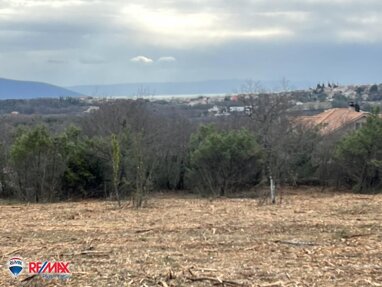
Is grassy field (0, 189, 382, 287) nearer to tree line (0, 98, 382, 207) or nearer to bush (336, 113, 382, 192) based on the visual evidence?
tree line (0, 98, 382, 207)


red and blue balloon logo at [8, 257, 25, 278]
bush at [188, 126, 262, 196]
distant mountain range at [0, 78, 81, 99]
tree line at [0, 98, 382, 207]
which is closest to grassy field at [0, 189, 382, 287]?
red and blue balloon logo at [8, 257, 25, 278]

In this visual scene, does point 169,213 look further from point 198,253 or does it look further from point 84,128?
point 84,128

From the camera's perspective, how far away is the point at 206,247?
24.2ft

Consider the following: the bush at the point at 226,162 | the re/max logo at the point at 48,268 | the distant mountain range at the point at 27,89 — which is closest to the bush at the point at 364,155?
the bush at the point at 226,162

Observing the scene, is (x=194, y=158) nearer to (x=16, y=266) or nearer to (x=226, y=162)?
(x=226, y=162)

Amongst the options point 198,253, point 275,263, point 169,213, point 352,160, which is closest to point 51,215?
point 169,213

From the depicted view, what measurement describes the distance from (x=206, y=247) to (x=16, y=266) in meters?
2.59

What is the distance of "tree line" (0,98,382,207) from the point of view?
1986 cm

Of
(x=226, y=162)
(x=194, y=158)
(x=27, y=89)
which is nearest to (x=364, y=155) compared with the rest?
(x=226, y=162)

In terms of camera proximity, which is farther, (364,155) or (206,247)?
(364,155)

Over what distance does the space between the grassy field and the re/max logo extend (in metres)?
0.14

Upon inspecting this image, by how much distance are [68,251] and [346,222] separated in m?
5.02

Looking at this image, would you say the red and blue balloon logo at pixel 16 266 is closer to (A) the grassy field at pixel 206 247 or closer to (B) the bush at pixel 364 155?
(A) the grassy field at pixel 206 247

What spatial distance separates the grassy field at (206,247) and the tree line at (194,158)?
6.33 m
